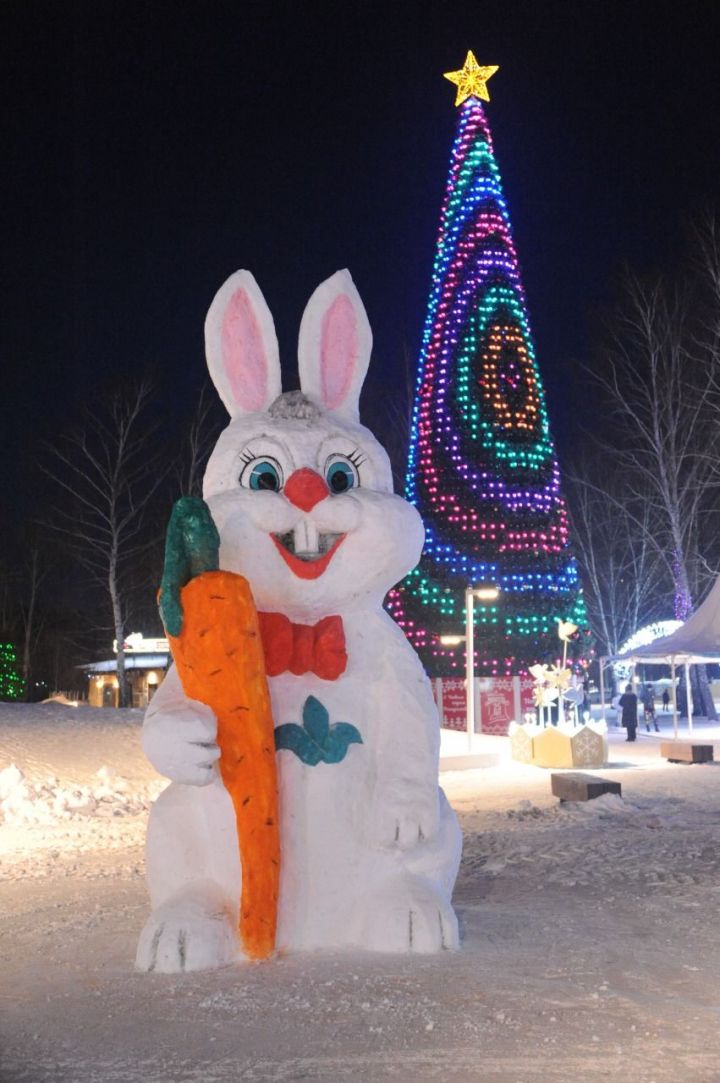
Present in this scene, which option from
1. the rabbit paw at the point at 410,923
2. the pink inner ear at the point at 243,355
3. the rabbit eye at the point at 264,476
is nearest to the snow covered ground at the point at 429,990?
the rabbit paw at the point at 410,923

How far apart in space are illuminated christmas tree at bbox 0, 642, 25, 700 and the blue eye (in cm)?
2933

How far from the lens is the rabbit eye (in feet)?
15.7

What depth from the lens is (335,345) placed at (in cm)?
526

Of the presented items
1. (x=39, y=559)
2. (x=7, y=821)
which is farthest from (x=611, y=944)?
(x=39, y=559)

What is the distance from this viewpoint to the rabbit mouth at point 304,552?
4625 mm

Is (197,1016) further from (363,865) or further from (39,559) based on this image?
(39,559)

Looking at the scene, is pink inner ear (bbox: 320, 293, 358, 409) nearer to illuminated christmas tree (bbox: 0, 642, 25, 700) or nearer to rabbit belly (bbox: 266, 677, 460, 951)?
rabbit belly (bbox: 266, 677, 460, 951)

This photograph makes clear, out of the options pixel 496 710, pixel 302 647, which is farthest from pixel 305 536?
pixel 496 710

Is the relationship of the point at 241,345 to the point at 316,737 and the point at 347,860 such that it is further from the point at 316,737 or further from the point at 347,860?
the point at 347,860

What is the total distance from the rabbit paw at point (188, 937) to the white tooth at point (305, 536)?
1.55m

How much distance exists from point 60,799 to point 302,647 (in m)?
6.34

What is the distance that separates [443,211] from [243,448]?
16974 mm

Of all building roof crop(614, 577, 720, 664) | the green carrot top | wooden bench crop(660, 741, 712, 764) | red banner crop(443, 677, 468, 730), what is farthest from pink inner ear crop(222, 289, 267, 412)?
building roof crop(614, 577, 720, 664)

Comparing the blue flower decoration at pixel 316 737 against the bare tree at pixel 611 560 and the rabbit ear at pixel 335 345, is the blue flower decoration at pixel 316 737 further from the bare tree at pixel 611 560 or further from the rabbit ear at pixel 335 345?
the bare tree at pixel 611 560
